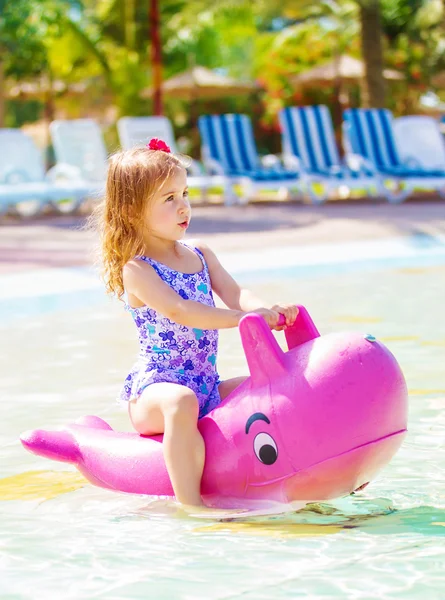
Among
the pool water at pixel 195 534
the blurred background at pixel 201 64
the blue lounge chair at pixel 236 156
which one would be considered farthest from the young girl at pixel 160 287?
the blurred background at pixel 201 64

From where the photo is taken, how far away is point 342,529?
3.44 metres

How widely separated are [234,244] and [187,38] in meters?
27.3

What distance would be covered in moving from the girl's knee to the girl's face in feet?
1.78

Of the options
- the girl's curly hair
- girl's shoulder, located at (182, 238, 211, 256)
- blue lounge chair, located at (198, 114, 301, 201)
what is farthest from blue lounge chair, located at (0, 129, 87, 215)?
the girl's curly hair

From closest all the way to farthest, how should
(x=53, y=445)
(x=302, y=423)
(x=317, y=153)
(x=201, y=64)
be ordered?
(x=302, y=423) → (x=53, y=445) → (x=317, y=153) → (x=201, y=64)

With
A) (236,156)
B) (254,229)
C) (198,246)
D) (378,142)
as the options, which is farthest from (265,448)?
(378,142)

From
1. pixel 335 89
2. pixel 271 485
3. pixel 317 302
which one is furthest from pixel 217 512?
pixel 335 89

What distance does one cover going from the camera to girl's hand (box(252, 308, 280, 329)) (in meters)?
3.46

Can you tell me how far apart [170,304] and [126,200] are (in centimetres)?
37

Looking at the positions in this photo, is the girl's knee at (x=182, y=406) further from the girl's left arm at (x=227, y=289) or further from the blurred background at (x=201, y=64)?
the blurred background at (x=201, y=64)

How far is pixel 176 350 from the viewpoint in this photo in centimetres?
377

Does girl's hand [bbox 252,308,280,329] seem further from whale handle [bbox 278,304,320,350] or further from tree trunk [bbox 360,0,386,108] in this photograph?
tree trunk [bbox 360,0,386,108]

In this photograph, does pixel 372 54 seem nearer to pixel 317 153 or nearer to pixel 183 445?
pixel 317 153

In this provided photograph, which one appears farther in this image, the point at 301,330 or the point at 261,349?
the point at 301,330
